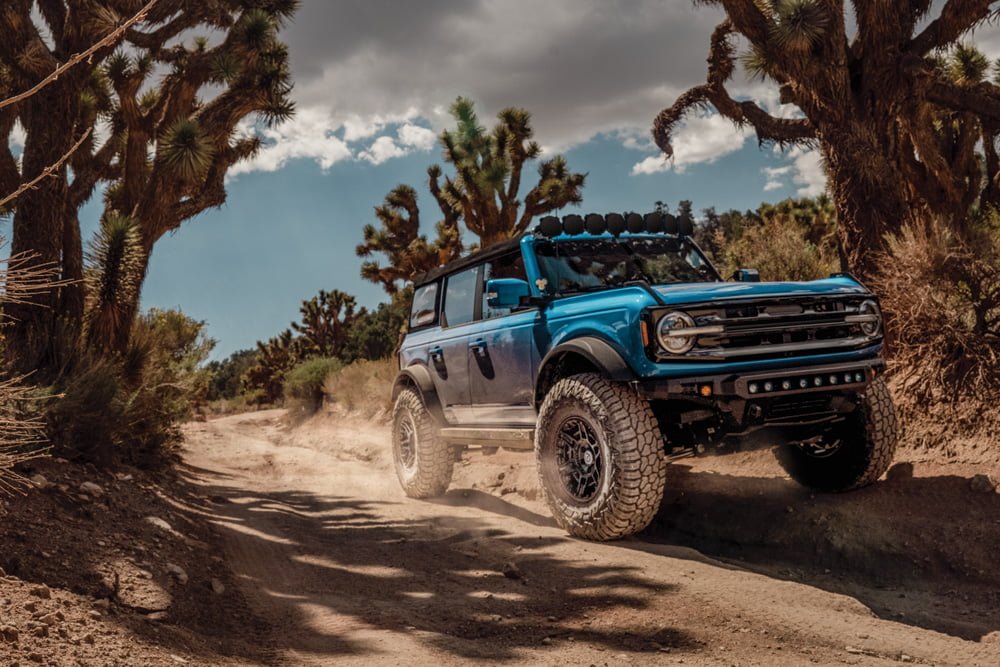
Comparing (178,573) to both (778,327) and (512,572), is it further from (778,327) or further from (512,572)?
(778,327)

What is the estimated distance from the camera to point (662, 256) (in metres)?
6.46

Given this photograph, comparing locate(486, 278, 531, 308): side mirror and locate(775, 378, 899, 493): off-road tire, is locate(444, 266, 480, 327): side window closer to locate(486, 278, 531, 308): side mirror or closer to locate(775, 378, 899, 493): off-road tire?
locate(486, 278, 531, 308): side mirror

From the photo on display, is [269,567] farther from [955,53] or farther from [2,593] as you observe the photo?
[955,53]

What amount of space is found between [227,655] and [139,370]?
25.3ft

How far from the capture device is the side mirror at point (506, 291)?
5711mm

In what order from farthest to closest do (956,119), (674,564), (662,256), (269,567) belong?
1. (956,119)
2. (662,256)
3. (269,567)
4. (674,564)

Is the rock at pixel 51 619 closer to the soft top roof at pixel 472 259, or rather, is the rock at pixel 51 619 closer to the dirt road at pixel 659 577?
the dirt road at pixel 659 577

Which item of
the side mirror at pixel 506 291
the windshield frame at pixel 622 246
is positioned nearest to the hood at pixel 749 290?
the windshield frame at pixel 622 246

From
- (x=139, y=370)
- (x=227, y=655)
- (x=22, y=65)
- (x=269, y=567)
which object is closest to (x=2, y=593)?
(x=227, y=655)

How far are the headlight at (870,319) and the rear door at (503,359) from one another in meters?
2.32

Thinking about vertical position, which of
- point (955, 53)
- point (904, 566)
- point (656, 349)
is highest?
point (955, 53)

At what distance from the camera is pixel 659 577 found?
439 centimetres

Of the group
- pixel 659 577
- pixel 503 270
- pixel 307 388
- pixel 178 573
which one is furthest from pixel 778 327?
pixel 307 388

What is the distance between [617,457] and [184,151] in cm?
883
